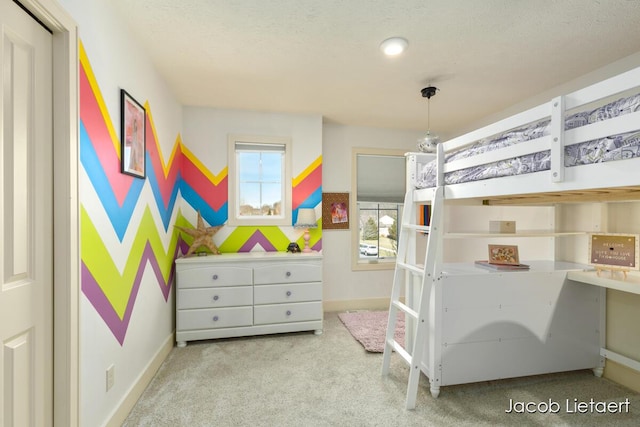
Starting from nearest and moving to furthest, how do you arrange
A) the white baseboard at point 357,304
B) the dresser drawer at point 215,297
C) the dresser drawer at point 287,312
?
the dresser drawer at point 215,297, the dresser drawer at point 287,312, the white baseboard at point 357,304

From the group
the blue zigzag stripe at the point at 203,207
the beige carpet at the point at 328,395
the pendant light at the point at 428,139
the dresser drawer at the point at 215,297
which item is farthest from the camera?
the blue zigzag stripe at the point at 203,207

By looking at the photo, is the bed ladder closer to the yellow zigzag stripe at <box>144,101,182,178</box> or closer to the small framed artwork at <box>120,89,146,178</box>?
the small framed artwork at <box>120,89,146,178</box>

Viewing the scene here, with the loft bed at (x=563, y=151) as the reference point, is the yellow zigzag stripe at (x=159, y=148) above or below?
above

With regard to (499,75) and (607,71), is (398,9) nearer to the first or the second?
(499,75)

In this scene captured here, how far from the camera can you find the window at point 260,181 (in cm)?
343

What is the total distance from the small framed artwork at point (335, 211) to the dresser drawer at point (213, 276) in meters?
1.27

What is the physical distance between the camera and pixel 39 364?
1.23 m

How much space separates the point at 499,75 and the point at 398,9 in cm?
132

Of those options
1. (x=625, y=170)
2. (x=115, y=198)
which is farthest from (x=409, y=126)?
(x=115, y=198)

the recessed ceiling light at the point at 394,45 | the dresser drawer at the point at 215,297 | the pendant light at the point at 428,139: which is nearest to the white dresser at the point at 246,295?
the dresser drawer at the point at 215,297

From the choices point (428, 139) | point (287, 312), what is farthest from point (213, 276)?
point (428, 139)

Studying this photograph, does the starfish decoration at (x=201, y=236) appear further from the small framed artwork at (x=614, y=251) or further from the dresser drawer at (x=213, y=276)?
the small framed artwork at (x=614, y=251)

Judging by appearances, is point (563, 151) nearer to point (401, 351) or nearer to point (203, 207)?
point (401, 351)

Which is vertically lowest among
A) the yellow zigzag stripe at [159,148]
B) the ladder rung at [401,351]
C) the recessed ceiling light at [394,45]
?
the ladder rung at [401,351]
